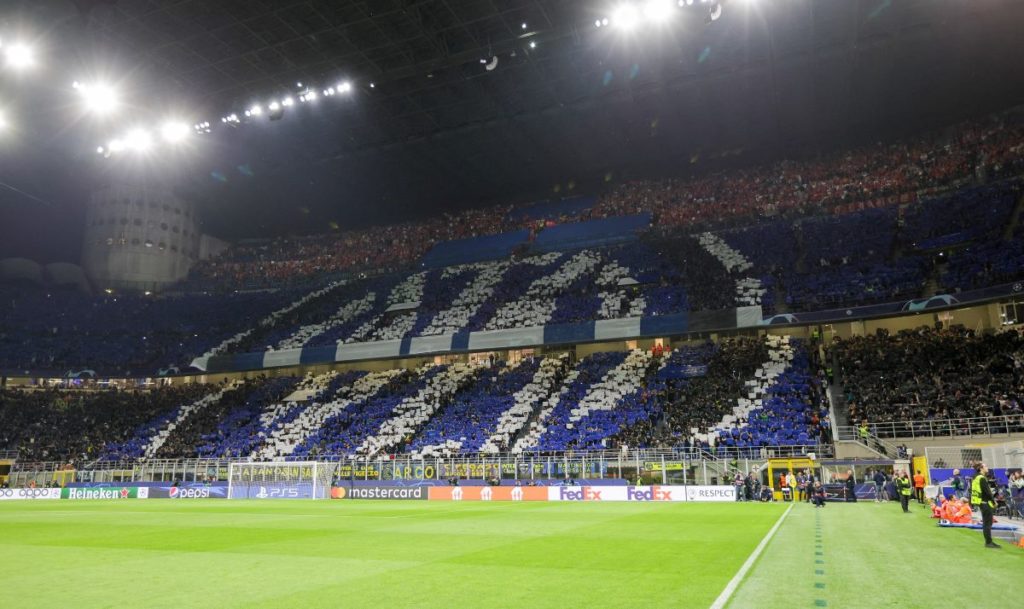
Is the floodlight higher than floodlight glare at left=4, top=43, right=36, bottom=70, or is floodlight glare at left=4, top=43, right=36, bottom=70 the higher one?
floodlight glare at left=4, top=43, right=36, bottom=70

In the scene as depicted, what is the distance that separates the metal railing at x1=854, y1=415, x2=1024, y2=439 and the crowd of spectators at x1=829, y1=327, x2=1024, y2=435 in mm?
127


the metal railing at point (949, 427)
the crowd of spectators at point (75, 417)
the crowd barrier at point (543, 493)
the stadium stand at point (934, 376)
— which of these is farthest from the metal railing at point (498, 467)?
the stadium stand at point (934, 376)

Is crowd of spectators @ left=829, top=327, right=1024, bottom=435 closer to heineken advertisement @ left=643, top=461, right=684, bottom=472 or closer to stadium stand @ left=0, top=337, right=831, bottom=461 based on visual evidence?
stadium stand @ left=0, top=337, right=831, bottom=461

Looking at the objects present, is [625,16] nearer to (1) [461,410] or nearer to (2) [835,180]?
(1) [461,410]

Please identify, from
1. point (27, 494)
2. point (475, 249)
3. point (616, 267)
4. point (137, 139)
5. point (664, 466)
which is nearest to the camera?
point (664, 466)

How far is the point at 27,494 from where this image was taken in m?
37.7

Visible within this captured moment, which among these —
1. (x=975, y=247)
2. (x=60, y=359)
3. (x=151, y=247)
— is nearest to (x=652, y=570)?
(x=975, y=247)

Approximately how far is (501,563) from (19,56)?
120ft

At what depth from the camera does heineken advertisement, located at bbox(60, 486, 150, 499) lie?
37.3m

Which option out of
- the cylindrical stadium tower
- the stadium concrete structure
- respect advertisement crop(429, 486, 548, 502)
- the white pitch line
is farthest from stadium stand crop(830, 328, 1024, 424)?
the cylindrical stadium tower

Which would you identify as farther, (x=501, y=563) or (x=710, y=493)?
(x=710, y=493)

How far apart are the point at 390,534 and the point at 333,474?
22650 mm

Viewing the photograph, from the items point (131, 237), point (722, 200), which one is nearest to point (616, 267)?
point (722, 200)

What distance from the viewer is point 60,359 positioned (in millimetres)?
52688
